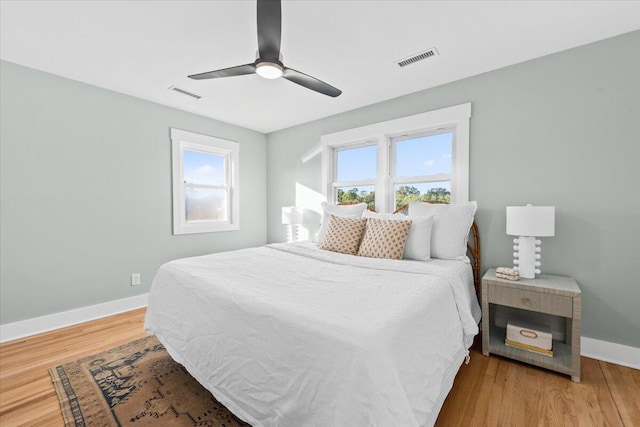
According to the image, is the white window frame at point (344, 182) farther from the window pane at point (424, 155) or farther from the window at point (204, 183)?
the window at point (204, 183)

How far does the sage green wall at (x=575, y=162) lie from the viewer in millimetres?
2043

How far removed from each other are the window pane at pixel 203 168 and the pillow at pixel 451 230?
3206 millimetres

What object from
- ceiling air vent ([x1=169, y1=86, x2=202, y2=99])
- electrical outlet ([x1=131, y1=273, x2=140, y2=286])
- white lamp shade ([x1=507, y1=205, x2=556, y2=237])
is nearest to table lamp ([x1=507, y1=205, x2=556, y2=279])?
white lamp shade ([x1=507, y1=205, x2=556, y2=237])

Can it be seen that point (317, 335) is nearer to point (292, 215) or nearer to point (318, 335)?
point (318, 335)

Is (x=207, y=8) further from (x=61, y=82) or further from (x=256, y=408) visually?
(x=256, y=408)

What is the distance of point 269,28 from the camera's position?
1.56 m

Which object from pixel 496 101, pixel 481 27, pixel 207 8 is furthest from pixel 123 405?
pixel 496 101

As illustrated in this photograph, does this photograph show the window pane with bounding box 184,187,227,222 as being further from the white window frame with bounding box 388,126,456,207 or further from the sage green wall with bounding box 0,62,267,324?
the white window frame with bounding box 388,126,456,207

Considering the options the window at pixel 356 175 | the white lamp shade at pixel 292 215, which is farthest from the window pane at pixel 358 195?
the white lamp shade at pixel 292 215

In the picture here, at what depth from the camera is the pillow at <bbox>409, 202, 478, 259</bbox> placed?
2.42 meters

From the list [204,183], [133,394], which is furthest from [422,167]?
[133,394]

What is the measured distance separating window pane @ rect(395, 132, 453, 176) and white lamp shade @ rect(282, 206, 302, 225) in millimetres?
→ 1542

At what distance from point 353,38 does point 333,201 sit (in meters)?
2.17

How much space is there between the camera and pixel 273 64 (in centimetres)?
175
